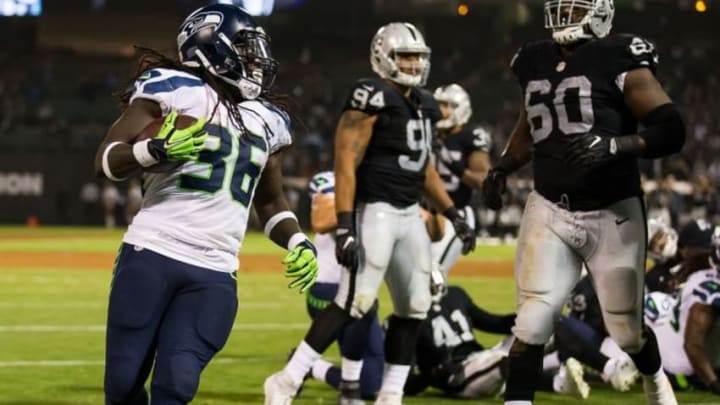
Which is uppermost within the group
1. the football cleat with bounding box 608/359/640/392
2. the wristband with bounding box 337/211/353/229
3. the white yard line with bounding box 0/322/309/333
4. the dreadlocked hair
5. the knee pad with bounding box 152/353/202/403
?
the dreadlocked hair

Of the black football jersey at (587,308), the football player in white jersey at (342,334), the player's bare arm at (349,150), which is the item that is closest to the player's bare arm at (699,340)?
the black football jersey at (587,308)

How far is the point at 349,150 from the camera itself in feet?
24.3

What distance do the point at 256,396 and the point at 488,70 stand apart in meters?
32.9

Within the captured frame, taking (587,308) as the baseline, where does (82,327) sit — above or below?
below

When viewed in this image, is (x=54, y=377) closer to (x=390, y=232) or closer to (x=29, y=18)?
(x=390, y=232)

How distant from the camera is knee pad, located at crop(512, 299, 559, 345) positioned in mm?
5906

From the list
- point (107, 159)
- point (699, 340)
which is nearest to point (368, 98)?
point (699, 340)

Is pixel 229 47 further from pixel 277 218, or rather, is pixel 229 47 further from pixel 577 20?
pixel 577 20

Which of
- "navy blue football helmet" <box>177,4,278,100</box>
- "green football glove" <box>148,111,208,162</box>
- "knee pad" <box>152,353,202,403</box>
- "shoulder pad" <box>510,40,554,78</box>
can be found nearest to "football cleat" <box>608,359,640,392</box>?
"shoulder pad" <box>510,40,554,78</box>

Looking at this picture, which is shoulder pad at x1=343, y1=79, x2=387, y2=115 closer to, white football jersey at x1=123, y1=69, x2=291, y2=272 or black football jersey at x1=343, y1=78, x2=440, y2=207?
black football jersey at x1=343, y1=78, x2=440, y2=207

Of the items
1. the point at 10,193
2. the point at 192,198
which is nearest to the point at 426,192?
the point at 192,198

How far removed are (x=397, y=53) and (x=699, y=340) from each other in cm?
231

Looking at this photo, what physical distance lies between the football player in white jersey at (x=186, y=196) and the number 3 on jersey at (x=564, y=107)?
4.43 feet

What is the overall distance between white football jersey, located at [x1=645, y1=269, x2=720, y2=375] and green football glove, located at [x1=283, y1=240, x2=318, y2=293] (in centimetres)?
320
